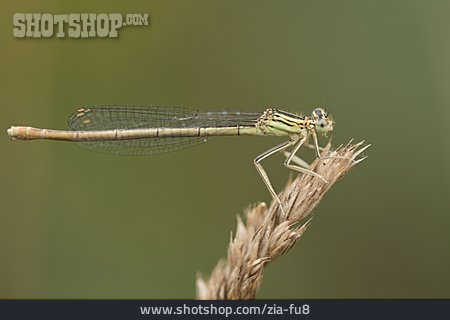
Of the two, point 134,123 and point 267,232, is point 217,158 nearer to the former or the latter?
point 134,123

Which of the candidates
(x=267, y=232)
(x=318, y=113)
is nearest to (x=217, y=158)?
(x=318, y=113)

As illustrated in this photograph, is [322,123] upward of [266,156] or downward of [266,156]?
upward

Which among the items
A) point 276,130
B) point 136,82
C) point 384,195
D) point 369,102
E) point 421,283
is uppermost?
point 136,82

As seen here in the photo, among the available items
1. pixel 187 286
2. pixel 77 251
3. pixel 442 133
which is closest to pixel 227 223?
pixel 187 286

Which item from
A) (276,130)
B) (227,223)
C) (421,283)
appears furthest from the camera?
(227,223)

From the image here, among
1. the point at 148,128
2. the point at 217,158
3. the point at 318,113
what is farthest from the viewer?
the point at 217,158

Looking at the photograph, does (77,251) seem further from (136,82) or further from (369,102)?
(369,102)
